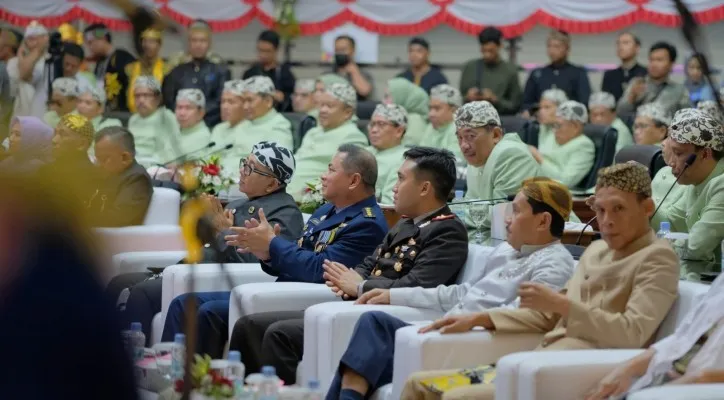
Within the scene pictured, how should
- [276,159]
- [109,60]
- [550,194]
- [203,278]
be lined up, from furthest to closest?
[276,159] → [203,278] → [550,194] → [109,60]

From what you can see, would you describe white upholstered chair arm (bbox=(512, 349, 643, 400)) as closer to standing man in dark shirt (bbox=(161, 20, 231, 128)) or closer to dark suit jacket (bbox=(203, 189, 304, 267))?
standing man in dark shirt (bbox=(161, 20, 231, 128))

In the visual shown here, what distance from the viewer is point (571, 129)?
653cm

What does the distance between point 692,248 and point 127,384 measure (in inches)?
122

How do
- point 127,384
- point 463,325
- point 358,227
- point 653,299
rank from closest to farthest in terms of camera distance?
point 127,384, point 653,299, point 463,325, point 358,227

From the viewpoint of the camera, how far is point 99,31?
2.19 ft

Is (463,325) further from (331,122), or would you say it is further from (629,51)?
(629,51)

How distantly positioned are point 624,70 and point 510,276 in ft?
17.2

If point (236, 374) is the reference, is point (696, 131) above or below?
above

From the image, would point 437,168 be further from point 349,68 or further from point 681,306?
point 349,68

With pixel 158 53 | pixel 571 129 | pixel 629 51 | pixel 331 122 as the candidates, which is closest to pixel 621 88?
pixel 629 51

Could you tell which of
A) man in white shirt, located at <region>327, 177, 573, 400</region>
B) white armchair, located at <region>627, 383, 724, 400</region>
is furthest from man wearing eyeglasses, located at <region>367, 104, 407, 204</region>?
white armchair, located at <region>627, 383, 724, 400</region>

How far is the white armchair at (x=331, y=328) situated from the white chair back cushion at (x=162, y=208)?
205 cm

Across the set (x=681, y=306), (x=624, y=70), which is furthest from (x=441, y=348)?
(x=624, y=70)

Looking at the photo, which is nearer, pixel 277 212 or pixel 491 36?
pixel 277 212
